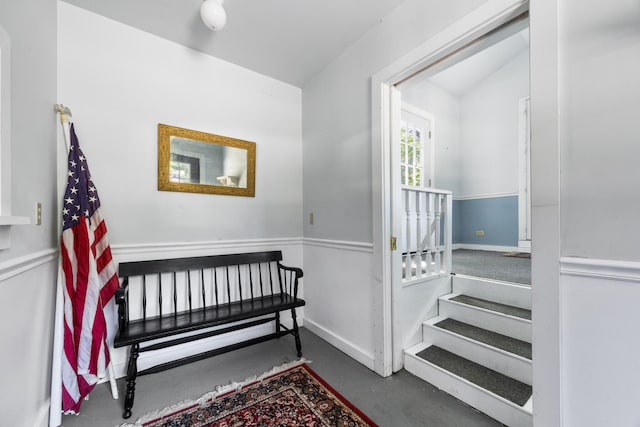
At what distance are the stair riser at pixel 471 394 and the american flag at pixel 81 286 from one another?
2.13 m

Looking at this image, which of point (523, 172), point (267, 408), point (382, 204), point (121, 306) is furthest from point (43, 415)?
point (523, 172)

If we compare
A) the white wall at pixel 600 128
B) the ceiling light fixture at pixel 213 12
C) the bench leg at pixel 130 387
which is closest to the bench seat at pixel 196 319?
the bench leg at pixel 130 387

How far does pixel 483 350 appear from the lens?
1744mm

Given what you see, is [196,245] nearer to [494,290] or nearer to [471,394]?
[471,394]

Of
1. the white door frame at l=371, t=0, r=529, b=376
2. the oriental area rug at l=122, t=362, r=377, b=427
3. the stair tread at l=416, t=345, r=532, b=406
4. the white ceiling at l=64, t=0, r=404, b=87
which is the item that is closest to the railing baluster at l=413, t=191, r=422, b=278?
the white door frame at l=371, t=0, r=529, b=376

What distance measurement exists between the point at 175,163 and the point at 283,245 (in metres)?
1.28

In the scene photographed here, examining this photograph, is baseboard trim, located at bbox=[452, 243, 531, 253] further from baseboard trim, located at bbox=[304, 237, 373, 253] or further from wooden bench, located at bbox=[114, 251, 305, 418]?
wooden bench, located at bbox=[114, 251, 305, 418]

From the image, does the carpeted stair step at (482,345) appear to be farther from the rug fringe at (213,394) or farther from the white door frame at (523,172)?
the white door frame at (523,172)

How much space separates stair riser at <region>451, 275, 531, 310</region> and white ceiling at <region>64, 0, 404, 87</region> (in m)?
2.36

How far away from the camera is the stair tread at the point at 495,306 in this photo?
191 centimetres

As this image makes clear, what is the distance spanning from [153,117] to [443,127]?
422 cm

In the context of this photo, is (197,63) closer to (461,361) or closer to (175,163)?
(175,163)

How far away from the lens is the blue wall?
159 inches

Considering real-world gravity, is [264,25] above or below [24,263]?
above
